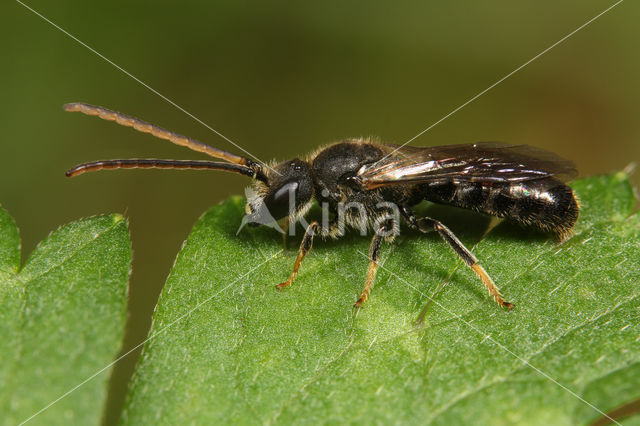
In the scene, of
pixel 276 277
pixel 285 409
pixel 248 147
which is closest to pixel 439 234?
pixel 276 277

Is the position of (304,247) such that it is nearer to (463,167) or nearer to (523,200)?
(463,167)

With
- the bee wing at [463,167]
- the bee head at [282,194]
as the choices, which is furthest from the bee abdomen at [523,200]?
the bee head at [282,194]

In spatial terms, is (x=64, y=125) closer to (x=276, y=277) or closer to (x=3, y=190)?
(x=3, y=190)

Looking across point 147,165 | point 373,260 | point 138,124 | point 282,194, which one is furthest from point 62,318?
point 373,260

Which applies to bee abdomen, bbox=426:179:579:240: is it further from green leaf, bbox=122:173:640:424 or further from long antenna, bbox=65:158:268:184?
long antenna, bbox=65:158:268:184

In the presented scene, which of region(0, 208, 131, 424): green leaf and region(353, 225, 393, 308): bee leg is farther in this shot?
region(353, 225, 393, 308): bee leg

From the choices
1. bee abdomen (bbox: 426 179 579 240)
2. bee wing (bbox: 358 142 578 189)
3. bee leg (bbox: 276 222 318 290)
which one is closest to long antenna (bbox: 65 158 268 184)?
bee leg (bbox: 276 222 318 290)
